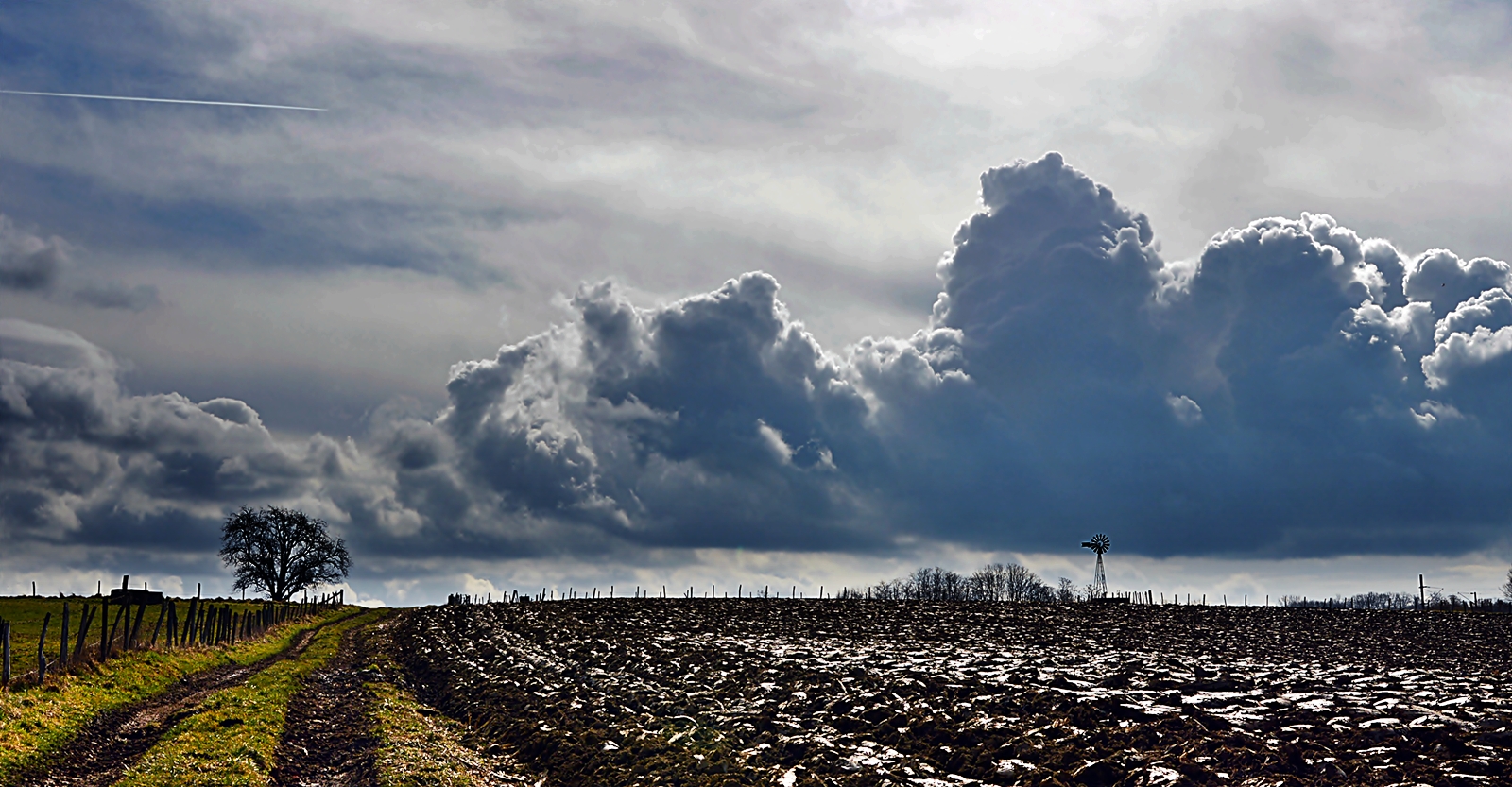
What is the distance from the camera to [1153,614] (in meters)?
82.9

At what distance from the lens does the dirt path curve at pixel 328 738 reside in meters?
22.5

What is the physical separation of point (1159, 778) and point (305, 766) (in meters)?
20.3

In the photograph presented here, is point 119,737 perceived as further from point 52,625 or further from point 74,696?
point 52,625

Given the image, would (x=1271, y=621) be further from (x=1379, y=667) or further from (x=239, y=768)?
(x=239, y=768)

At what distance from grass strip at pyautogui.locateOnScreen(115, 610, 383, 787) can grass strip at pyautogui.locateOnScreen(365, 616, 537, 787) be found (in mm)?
2851

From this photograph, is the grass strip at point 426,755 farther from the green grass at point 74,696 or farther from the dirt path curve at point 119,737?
the green grass at point 74,696

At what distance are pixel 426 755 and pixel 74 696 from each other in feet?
46.8

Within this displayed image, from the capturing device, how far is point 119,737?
1054 inches

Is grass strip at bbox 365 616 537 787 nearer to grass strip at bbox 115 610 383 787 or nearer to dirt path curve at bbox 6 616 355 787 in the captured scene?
grass strip at bbox 115 610 383 787

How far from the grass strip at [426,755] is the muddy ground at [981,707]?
1.04m

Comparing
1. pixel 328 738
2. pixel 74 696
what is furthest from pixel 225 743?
pixel 74 696

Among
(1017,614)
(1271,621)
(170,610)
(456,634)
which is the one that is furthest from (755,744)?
(1271,621)

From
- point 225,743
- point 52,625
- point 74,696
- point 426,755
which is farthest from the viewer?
point 52,625

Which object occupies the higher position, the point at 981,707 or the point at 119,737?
the point at 981,707
